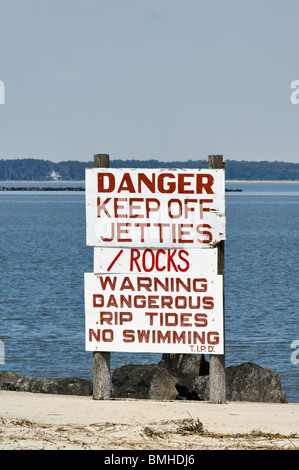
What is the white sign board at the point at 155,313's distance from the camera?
Answer: 10609 millimetres

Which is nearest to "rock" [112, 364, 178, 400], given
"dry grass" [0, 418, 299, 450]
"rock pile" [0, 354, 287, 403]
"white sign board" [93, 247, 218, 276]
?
"rock pile" [0, 354, 287, 403]

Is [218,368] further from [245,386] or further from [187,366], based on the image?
[187,366]

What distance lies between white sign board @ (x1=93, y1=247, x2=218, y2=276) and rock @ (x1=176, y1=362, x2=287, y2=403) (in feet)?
13.0

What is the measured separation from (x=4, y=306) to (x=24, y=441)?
25.8 m

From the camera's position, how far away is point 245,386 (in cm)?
1448

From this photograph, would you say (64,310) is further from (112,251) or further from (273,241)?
(273,241)

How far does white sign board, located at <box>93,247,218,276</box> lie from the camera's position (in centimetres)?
1065

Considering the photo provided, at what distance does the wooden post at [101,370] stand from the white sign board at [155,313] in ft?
0.51

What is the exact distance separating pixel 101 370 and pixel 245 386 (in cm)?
431

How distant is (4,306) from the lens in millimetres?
33469

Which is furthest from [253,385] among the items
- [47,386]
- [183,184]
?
[183,184]

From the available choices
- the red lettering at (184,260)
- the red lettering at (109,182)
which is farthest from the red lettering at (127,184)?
the red lettering at (184,260)

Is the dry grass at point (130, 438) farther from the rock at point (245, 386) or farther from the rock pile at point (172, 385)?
the rock pile at point (172, 385)
